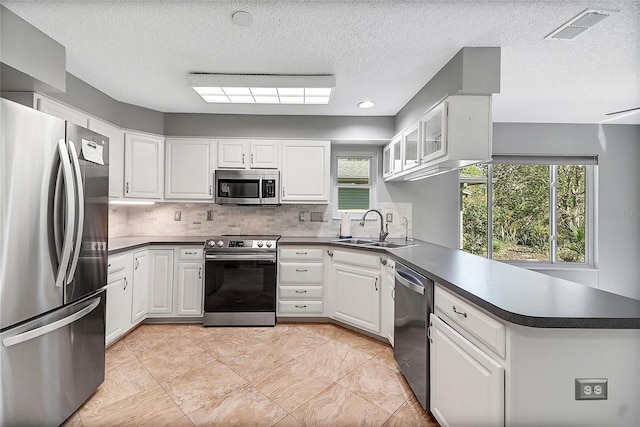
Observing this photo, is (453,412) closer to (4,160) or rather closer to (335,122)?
(4,160)

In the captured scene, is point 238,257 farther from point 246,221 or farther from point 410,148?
point 410,148

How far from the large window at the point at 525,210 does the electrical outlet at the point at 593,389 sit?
283 centimetres

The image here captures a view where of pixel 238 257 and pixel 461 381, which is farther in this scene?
pixel 238 257

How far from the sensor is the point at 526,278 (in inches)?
61.9

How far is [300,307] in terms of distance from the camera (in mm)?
3180

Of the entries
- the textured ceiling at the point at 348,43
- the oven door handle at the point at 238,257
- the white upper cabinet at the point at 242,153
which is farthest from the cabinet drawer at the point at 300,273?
the textured ceiling at the point at 348,43

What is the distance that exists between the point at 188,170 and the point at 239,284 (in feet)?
4.88

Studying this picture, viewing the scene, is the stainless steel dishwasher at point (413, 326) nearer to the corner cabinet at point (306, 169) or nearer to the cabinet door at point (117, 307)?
the corner cabinet at point (306, 169)

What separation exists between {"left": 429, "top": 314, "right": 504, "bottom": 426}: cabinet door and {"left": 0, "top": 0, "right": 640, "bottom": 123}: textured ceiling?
5.82 feet

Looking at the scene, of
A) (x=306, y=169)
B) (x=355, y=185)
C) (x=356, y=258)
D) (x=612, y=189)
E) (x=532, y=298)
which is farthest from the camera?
(x=355, y=185)

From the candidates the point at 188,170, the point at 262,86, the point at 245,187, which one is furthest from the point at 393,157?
the point at 188,170

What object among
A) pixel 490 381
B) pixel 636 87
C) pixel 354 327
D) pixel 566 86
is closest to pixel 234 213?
pixel 354 327

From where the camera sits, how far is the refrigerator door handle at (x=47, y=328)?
4.36ft

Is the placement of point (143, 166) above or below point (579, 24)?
below
